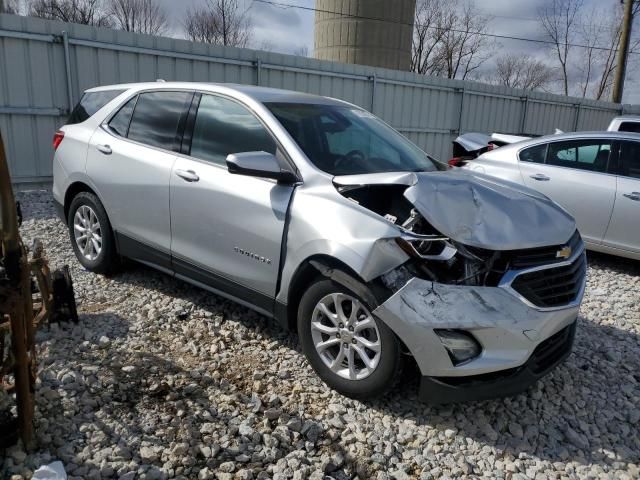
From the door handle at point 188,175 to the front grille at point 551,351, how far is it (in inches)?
95.5

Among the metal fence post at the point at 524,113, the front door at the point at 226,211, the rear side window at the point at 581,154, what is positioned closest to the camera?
the front door at the point at 226,211

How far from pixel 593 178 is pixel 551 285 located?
3601 millimetres

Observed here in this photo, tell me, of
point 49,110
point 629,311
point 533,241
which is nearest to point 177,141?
point 533,241

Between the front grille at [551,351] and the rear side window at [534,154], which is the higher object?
the rear side window at [534,154]

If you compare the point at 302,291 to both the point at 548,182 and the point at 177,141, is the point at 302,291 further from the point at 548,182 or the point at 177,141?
the point at 548,182

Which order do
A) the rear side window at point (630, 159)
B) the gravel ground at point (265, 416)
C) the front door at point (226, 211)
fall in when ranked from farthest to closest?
the rear side window at point (630, 159), the front door at point (226, 211), the gravel ground at point (265, 416)

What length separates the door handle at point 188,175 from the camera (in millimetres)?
3674

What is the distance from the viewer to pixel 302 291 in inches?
126

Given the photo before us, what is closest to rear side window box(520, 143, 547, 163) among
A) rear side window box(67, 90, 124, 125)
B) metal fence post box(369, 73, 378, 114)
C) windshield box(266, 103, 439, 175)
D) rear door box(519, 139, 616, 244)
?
rear door box(519, 139, 616, 244)

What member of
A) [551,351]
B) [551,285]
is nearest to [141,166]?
[551,285]

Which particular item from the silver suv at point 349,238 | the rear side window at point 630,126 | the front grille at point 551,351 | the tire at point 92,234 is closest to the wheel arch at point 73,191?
the tire at point 92,234

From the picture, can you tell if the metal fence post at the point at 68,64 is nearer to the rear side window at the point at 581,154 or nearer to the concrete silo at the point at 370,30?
the rear side window at the point at 581,154

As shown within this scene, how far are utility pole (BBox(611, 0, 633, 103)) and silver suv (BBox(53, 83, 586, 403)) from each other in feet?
62.0

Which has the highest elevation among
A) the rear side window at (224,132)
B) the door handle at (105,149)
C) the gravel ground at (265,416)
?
the rear side window at (224,132)
